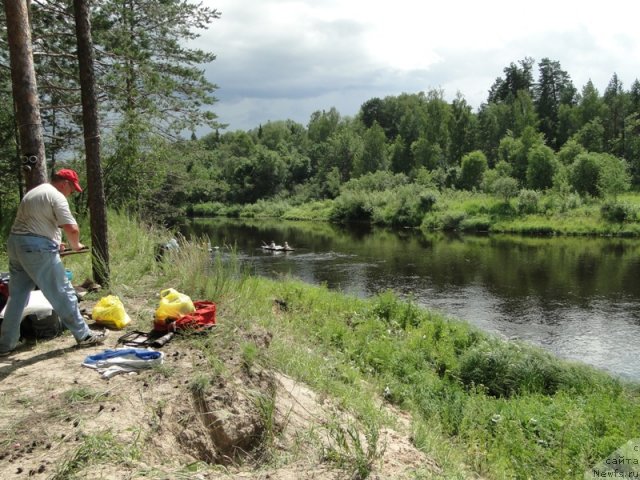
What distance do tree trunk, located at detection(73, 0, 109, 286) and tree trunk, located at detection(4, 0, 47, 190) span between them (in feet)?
4.76

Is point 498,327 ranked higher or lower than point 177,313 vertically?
lower

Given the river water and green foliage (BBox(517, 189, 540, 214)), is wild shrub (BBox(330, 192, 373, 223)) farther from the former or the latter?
green foliage (BBox(517, 189, 540, 214))

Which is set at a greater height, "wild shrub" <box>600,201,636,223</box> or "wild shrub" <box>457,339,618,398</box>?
"wild shrub" <box>600,201,636,223</box>

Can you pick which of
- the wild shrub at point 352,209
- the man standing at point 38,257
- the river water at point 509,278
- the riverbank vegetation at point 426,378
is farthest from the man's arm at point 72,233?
the wild shrub at point 352,209

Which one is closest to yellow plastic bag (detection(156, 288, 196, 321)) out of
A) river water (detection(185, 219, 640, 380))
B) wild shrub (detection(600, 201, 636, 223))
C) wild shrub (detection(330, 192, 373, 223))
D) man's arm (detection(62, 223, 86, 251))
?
man's arm (detection(62, 223, 86, 251))

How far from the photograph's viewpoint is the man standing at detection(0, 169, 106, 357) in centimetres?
523

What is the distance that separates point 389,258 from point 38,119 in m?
24.0

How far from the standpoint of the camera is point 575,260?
28.5 metres

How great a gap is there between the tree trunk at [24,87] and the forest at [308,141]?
104 inches

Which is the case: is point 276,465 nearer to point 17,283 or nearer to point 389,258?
point 17,283

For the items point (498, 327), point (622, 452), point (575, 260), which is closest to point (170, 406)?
point (622, 452)

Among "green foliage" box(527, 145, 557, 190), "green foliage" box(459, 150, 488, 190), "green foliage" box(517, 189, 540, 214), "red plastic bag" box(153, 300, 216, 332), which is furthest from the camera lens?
"green foliage" box(459, 150, 488, 190)

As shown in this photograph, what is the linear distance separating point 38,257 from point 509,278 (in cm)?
2167

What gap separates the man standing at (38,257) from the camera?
17.2ft
